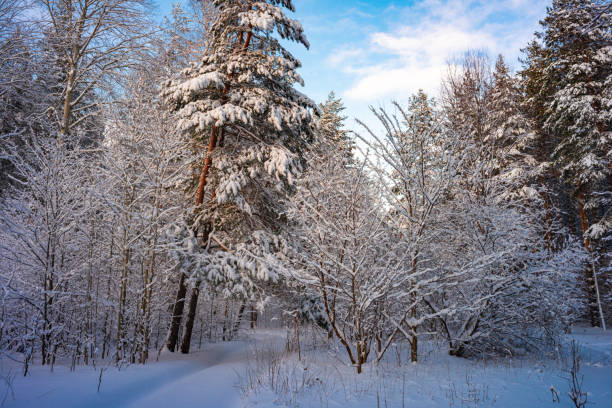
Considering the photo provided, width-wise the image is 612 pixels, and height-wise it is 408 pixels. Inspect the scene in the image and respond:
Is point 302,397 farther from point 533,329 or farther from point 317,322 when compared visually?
point 533,329

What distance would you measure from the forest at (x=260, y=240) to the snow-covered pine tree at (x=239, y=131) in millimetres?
66

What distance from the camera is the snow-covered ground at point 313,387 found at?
167 inches

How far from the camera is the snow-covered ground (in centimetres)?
Answer: 424

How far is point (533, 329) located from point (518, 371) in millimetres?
3081

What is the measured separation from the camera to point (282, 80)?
9.72 meters

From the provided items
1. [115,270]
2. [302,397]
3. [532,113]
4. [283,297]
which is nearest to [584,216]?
[532,113]

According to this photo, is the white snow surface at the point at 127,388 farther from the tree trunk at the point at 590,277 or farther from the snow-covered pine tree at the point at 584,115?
the tree trunk at the point at 590,277

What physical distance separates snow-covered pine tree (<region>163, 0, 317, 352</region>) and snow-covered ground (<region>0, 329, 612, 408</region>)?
2.50 metres

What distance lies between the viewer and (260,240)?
8383mm

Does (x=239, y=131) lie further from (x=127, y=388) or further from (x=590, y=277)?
(x=590, y=277)

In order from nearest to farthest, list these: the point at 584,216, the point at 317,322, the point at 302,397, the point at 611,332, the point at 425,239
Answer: the point at 302,397 < the point at 425,239 < the point at 317,322 < the point at 611,332 < the point at 584,216

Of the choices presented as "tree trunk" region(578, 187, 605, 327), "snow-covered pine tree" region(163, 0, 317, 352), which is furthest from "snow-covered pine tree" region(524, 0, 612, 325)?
"snow-covered pine tree" region(163, 0, 317, 352)

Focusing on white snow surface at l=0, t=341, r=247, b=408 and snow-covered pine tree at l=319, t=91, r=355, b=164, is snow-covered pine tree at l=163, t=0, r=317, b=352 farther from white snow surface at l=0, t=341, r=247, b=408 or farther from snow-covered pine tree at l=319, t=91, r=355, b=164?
snow-covered pine tree at l=319, t=91, r=355, b=164

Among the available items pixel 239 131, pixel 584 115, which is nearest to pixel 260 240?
pixel 239 131
